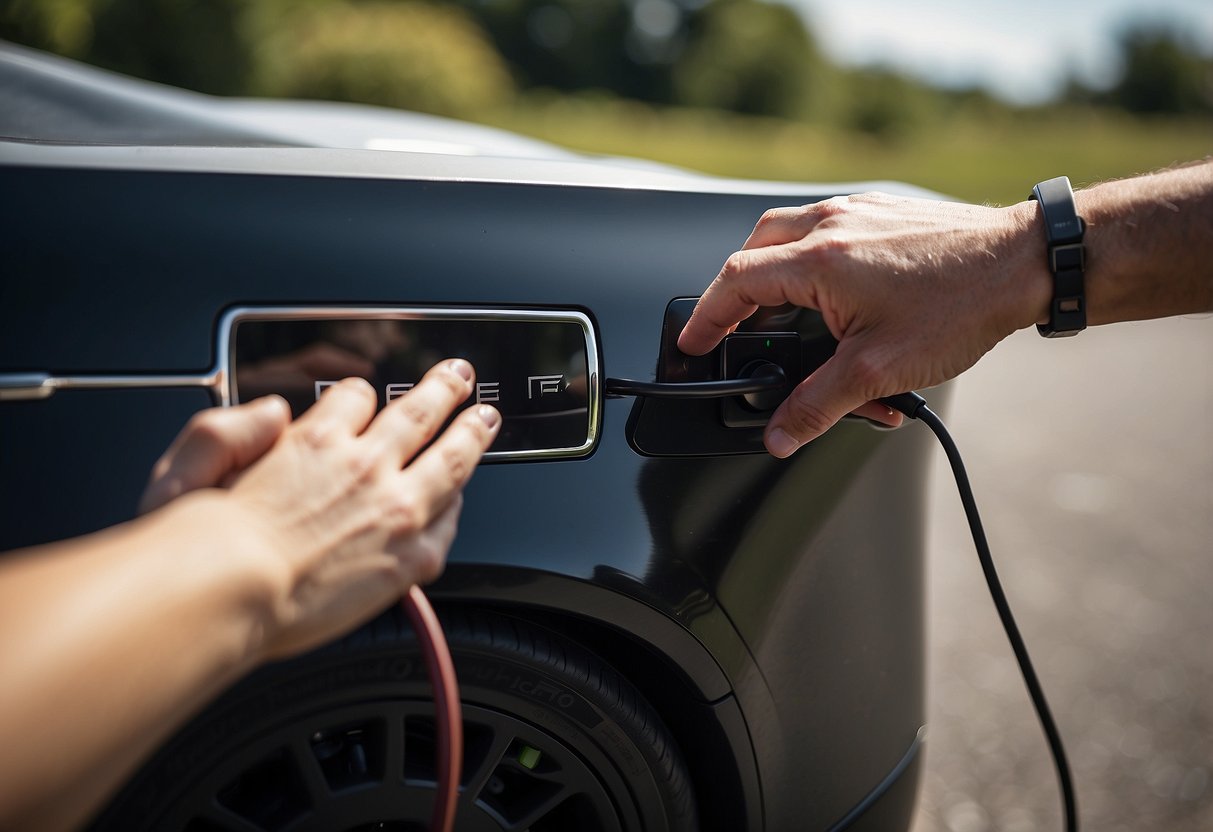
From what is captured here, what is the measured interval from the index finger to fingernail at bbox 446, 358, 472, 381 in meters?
0.28

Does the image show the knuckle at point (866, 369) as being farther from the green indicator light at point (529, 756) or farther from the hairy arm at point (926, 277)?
the green indicator light at point (529, 756)

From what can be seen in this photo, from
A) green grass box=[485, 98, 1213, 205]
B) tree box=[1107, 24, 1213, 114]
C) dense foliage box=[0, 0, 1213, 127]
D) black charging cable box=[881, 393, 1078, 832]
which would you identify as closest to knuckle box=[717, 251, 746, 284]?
black charging cable box=[881, 393, 1078, 832]

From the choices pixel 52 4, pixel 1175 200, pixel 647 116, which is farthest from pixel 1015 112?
pixel 1175 200

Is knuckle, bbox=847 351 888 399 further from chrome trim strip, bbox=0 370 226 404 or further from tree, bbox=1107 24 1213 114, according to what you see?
tree, bbox=1107 24 1213 114

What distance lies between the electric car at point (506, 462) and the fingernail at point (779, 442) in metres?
0.03

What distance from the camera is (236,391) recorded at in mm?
953

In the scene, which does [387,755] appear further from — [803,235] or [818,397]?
[803,235]

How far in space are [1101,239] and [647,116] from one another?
2325 centimetres

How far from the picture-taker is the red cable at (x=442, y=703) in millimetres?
882

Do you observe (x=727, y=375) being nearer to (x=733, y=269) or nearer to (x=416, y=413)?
(x=733, y=269)

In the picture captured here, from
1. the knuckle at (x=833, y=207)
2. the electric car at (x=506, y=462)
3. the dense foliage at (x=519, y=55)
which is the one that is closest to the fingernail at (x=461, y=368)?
the electric car at (x=506, y=462)

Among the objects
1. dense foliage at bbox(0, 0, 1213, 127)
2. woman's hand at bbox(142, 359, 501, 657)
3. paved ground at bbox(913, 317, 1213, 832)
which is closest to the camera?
woman's hand at bbox(142, 359, 501, 657)

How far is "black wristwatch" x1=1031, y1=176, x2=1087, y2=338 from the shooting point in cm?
123

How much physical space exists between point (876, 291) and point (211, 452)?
2.68 ft
